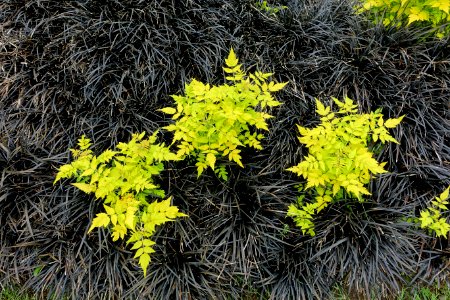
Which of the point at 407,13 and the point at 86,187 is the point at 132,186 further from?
the point at 407,13

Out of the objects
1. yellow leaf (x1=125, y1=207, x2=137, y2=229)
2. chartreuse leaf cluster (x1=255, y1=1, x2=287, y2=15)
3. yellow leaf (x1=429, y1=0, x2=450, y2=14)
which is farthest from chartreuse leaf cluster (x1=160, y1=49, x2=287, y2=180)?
yellow leaf (x1=429, y1=0, x2=450, y2=14)

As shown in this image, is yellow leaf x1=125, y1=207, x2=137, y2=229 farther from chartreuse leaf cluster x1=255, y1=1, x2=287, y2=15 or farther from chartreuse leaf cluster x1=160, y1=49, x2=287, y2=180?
chartreuse leaf cluster x1=255, y1=1, x2=287, y2=15

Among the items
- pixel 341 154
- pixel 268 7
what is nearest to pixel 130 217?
pixel 341 154

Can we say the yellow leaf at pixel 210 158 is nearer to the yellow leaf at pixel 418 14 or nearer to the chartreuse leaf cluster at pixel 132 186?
the chartreuse leaf cluster at pixel 132 186

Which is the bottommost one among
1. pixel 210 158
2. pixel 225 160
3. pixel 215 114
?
pixel 225 160

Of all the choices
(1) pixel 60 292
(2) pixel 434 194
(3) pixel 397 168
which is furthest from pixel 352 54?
(1) pixel 60 292

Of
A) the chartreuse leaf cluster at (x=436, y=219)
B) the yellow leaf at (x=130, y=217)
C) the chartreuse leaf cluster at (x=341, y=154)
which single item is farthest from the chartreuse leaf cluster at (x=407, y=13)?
the yellow leaf at (x=130, y=217)

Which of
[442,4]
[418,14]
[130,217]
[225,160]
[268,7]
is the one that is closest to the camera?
[130,217]
